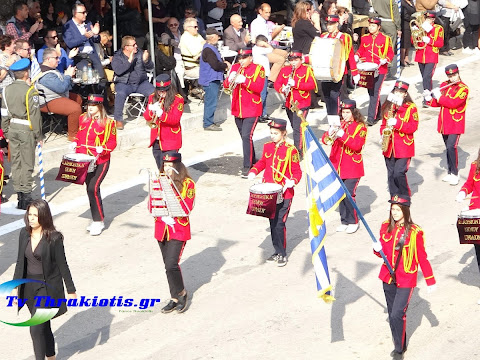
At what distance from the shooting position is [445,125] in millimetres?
14484

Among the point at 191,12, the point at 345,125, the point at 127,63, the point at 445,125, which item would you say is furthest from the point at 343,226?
the point at 191,12

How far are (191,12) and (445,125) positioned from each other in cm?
638

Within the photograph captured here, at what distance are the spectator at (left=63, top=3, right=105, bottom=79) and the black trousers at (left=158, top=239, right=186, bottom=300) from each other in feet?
23.4

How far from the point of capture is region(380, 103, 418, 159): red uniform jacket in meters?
13.2

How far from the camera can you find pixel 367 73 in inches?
664

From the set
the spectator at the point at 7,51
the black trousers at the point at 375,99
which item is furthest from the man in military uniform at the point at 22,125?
the black trousers at the point at 375,99

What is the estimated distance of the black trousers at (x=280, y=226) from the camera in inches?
457

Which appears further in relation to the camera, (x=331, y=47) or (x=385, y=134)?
(x=331, y=47)

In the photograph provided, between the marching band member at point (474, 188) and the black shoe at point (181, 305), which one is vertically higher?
the marching band member at point (474, 188)

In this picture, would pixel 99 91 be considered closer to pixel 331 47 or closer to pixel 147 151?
pixel 147 151

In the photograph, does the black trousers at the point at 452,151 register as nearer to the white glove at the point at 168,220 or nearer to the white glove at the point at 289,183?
the white glove at the point at 289,183

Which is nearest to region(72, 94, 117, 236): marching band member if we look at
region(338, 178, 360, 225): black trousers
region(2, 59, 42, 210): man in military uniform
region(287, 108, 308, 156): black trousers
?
region(2, 59, 42, 210): man in military uniform

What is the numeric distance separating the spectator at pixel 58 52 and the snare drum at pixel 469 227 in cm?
828

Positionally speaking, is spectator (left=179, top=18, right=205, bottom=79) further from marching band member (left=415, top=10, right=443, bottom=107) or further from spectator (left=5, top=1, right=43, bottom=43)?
marching band member (left=415, top=10, right=443, bottom=107)
